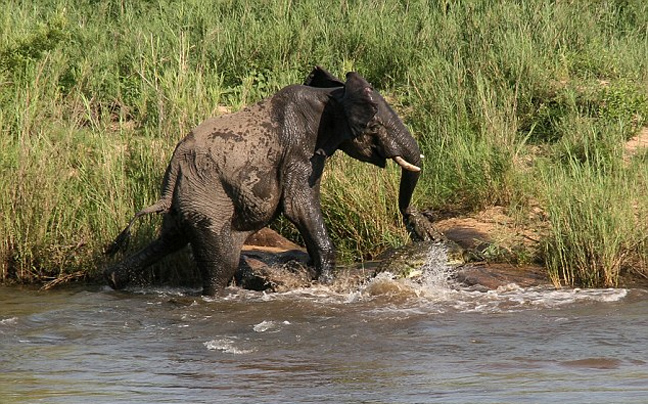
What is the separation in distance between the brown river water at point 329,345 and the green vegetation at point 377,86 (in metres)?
0.57

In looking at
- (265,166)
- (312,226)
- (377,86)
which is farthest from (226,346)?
(377,86)

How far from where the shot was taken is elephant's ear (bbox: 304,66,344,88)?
9.52 meters

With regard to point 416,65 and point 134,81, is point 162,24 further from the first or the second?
point 416,65

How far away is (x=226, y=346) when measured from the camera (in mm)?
7523

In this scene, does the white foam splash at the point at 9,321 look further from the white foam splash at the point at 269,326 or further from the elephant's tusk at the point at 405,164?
the elephant's tusk at the point at 405,164

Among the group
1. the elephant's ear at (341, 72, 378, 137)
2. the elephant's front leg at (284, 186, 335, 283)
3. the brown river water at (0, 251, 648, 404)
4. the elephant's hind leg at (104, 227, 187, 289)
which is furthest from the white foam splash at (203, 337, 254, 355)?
the elephant's ear at (341, 72, 378, 137)

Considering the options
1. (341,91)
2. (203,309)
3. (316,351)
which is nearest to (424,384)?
(316,351)

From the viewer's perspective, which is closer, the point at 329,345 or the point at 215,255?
the point at 329,345

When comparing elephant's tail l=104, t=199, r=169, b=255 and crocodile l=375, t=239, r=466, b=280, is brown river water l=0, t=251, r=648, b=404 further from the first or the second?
elephant's tail l=104, t=199, r=169, b=255

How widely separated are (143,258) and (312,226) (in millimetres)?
1276

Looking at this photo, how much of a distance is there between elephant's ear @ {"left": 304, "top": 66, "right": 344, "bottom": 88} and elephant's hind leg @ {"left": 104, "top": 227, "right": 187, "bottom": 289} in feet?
4.93

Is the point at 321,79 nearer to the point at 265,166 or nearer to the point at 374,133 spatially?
the point at 374,133

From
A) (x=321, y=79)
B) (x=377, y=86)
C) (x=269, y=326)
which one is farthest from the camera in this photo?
(x=377, y=86)

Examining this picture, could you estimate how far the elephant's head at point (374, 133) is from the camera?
8.81 metres
